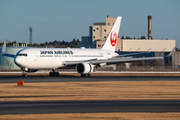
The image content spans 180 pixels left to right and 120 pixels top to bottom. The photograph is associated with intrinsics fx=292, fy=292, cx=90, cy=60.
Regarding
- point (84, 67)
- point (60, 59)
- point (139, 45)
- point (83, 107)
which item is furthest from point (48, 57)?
point (139, 45)

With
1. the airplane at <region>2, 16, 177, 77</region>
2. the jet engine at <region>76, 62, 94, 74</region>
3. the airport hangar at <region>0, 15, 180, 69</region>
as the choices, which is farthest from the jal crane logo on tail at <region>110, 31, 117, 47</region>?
the airport hangar at <region>0, 15, 180, 69</region>

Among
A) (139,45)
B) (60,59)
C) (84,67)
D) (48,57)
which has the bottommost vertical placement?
(84,67)

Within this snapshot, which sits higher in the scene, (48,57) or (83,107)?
(48,57)

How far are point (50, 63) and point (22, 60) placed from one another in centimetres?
477

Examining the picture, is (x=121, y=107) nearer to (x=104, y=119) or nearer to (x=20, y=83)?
(x=104, y=119)

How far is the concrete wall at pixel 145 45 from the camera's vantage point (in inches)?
4929

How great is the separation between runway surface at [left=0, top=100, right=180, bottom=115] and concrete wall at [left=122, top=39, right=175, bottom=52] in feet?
355

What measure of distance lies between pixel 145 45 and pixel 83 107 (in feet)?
369

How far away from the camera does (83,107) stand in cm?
1670

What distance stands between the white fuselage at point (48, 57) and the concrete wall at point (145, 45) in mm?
75127

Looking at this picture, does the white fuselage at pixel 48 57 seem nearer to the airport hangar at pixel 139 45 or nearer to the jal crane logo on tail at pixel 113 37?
the jal crane logo on tail at pixel 113 37

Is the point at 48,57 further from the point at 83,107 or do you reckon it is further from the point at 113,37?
the point at 83,107

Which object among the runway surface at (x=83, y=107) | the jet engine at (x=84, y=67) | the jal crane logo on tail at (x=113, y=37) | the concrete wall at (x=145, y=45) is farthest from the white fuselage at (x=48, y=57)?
the concrete wall at (x=145, y=45)

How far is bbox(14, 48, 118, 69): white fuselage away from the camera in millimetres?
42906
